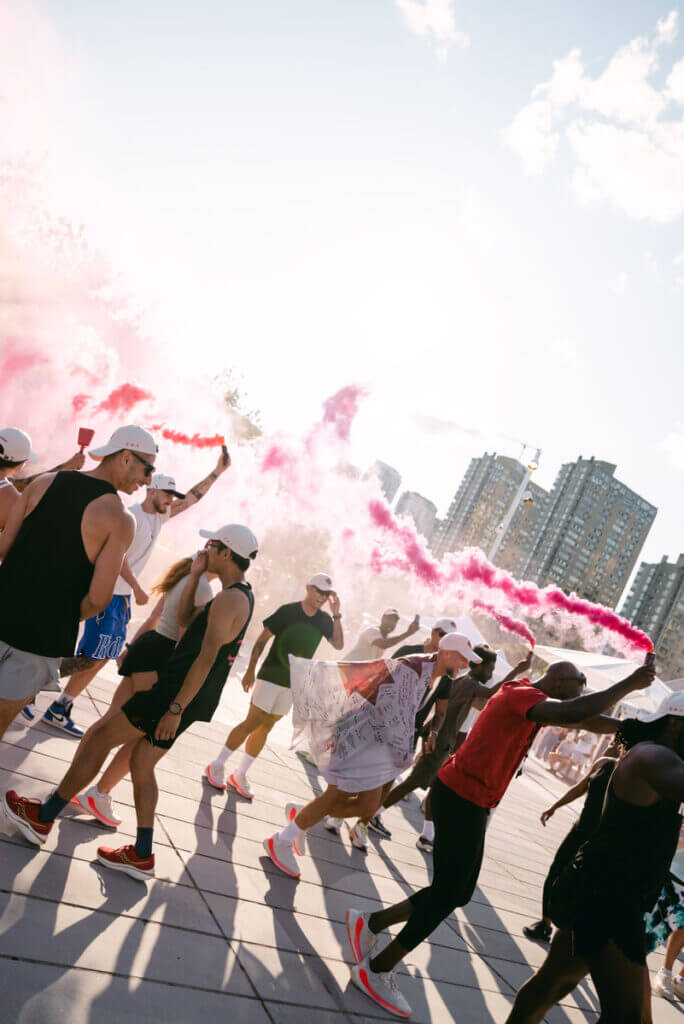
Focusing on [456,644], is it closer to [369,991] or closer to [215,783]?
[369,991]

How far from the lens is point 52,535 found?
110 inches

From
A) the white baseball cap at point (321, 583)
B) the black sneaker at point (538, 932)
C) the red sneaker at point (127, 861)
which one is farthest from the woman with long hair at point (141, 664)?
the black sneaker at point (538, 932)

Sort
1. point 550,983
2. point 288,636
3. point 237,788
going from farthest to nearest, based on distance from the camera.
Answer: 1. point 288,636
2. point 237,788
3. point 550,983

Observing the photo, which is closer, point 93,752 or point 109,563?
point 109,563

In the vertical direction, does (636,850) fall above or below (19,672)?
above

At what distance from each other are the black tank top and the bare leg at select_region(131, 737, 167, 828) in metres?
0.74

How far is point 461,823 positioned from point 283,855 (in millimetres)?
1379

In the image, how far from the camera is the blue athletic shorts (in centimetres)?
441

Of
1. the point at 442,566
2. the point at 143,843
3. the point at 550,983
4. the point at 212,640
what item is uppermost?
the point at 442,566

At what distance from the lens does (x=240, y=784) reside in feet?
15.8

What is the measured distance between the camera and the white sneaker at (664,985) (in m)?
5.13

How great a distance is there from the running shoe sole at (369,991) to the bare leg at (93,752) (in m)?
1.55

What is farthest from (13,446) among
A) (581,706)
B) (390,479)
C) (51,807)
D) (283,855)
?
(390,479)

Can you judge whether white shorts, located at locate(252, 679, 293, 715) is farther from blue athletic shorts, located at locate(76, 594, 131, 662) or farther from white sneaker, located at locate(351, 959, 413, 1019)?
white sneaker, located at locate(351, 959, 413, 1019)
